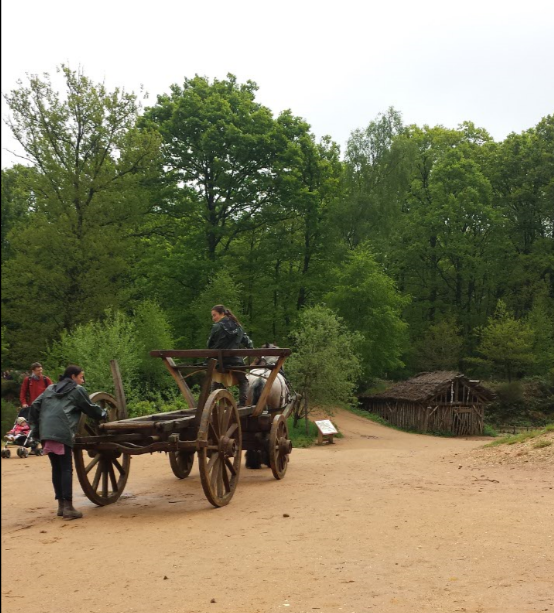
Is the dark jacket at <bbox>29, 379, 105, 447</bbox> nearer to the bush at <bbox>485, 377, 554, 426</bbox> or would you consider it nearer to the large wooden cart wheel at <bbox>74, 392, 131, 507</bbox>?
the large wooden cart wheel at <bbox>74, 392, 131, 507</bbox>

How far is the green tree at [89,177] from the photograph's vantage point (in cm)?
2359

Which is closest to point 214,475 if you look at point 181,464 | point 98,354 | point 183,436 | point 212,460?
point 212,460

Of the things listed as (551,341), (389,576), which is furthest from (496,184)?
(389,576)

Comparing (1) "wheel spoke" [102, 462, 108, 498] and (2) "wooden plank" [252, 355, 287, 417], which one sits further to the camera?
(2) "wooden plank" [252, 355, 287, 417]

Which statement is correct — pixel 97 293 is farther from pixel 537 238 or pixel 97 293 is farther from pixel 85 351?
pixel 537 238

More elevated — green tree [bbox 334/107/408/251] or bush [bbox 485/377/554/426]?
green tree [bbox 334/107/408/251]

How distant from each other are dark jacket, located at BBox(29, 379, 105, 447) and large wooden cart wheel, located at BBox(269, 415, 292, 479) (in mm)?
3576

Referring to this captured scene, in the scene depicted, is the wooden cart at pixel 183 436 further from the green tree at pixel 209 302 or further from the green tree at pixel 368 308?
the green tree at pixel 368 308

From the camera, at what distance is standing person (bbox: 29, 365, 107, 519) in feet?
26.3

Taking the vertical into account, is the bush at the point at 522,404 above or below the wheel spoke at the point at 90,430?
below

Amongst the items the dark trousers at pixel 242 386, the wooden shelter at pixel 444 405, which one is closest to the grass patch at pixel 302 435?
the wooden shelter at pixel 444 405

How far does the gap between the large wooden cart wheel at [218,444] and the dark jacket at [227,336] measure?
1389 millimetres

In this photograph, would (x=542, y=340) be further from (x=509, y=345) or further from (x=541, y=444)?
(x=541, y=444)

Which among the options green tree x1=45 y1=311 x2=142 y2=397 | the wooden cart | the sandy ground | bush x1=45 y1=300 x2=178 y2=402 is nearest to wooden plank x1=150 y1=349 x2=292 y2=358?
the wooden cart
